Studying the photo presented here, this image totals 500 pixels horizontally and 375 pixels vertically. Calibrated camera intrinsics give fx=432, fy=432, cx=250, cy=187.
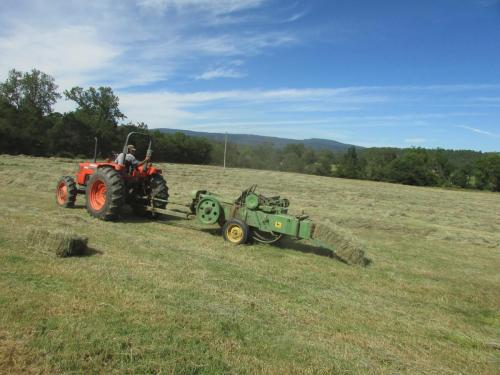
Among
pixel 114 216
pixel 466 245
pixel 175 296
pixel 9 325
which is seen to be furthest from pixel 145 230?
pixel 466 245

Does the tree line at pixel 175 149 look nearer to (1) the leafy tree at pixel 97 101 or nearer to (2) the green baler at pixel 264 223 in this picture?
(1) the leafy tree at pixel 97 101

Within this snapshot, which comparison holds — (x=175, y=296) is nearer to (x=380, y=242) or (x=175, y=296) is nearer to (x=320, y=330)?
(x=320, y=330)

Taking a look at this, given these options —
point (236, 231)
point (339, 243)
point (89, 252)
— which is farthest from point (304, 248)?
point (89, 252)

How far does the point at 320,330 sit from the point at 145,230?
16.3ft

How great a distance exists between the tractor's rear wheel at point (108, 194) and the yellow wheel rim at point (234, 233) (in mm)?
2394

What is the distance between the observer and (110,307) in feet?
14.2

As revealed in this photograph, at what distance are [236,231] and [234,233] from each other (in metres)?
0.06

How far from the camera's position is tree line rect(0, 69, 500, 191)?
130 feet

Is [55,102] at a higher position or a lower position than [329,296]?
higher

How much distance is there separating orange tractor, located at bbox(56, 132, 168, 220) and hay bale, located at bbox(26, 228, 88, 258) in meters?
2.64

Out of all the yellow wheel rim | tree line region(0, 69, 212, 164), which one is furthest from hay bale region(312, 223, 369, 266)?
tree line region(0, 69, 212, 164)

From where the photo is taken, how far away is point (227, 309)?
4.70 meters

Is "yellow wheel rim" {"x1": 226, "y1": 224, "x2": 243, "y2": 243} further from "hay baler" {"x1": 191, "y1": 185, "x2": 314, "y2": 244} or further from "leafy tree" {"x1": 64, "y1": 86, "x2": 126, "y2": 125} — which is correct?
"leafy tree" {"x1": 64, "y1": 86, "x2": 126, "y2": 125}

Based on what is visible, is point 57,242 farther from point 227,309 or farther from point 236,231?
point 236,231
